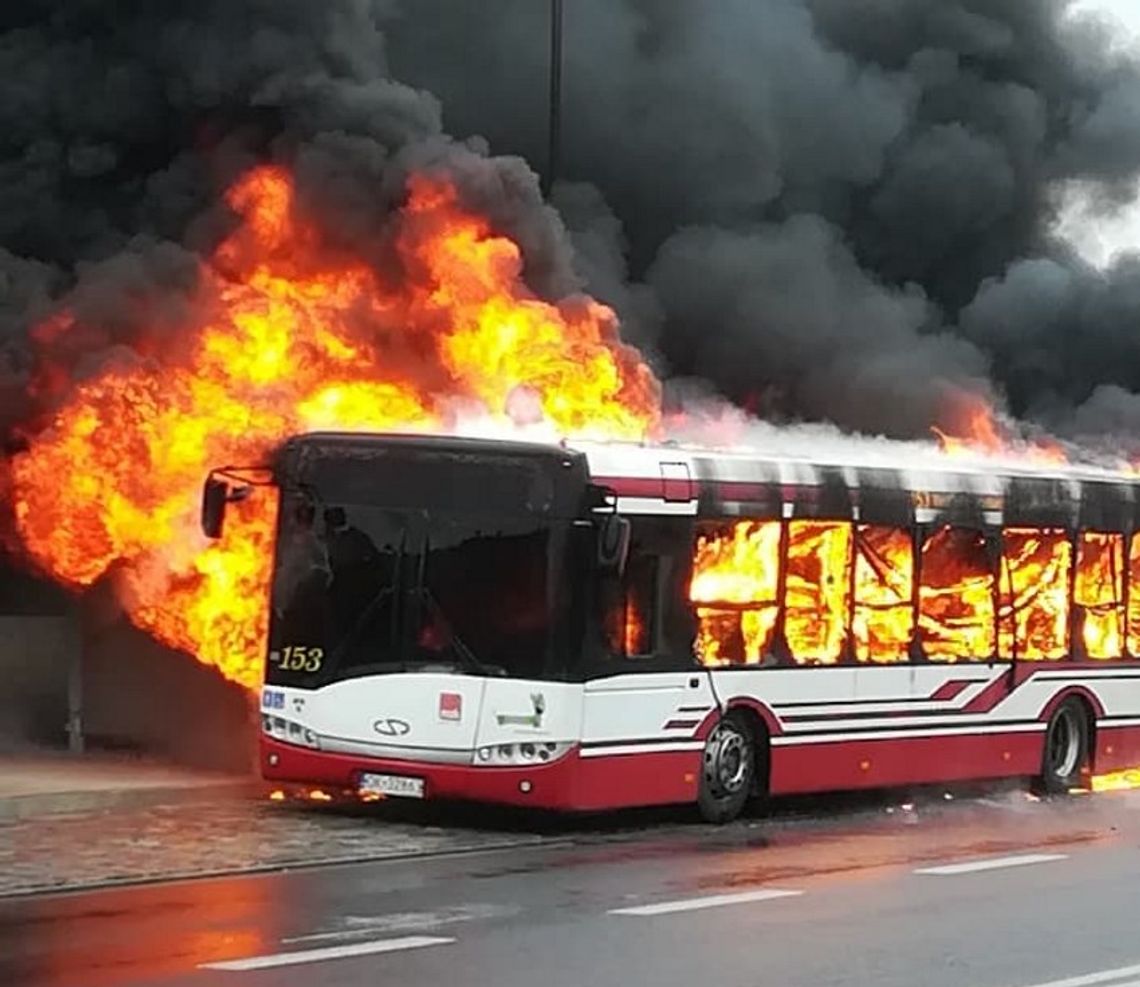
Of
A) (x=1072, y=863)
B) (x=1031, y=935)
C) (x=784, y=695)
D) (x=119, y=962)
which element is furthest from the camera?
(x=784, y=695)

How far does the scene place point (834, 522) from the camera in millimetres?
16547

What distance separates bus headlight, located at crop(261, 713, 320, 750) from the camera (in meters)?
15.0

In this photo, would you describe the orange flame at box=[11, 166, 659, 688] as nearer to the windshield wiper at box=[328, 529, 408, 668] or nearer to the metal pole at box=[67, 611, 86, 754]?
→ the metal pole at box=[67, 611, 86, 754]

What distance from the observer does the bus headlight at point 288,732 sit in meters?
15.0

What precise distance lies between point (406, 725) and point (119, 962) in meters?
5.33

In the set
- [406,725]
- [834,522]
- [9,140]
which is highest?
[9,140]

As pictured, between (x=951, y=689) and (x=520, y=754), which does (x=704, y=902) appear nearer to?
(x=520, y=754)

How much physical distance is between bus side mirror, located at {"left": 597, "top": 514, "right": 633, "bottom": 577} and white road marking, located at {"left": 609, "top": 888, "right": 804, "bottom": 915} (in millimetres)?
2779

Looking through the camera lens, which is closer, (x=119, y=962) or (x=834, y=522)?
(x=119, y=962)

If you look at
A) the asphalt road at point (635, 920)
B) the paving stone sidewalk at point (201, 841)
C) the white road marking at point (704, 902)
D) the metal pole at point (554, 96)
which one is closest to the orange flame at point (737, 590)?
the asphalt road at point (635, 920)

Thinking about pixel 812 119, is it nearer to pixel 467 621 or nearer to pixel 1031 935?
pixel 467 621

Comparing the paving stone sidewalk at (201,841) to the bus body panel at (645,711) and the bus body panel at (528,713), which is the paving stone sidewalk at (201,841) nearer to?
the bus body panel at (528,713)

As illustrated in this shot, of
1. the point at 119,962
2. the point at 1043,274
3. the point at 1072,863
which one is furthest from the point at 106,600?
the point at 1043,274

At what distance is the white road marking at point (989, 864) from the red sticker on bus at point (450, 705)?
2877mm
